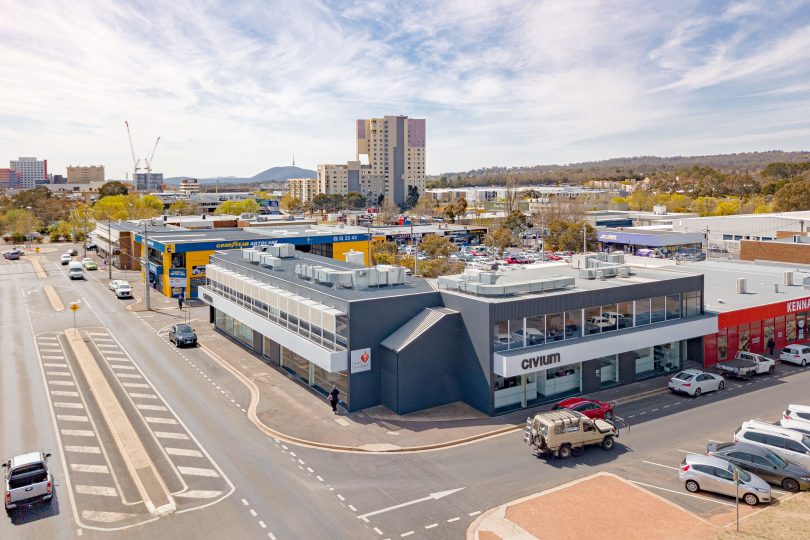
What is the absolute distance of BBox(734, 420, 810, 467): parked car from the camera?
69.9ft

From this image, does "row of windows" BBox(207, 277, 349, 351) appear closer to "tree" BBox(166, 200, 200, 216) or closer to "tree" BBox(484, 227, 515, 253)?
"tree" BBox(484, 227, 515, 253)

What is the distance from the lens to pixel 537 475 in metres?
20.8

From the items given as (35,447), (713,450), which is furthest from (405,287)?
(35,447)

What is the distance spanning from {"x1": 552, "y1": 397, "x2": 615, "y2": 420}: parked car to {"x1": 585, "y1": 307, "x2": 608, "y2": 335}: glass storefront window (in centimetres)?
452

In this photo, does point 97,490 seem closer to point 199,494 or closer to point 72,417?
point 199,494

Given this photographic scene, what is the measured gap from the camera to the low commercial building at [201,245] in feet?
190

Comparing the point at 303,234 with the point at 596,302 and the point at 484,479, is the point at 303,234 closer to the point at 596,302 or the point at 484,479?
the point at 596,302

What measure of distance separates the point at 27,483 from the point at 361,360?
42.9ft

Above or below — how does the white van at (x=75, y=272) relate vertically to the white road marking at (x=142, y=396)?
above

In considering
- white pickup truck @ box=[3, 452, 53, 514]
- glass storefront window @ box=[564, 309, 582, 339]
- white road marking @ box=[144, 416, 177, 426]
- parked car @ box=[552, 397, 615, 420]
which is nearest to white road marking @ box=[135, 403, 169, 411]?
white road marking @ box=[144, 416, 177, 426]

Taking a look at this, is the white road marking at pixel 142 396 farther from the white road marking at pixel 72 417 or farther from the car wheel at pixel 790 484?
the car wheel at pixel 790 484

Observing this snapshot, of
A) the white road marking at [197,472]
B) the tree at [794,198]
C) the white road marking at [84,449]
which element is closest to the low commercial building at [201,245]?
the white road marking at [84,449]

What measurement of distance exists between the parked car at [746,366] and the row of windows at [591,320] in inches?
127

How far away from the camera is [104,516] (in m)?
18.4
